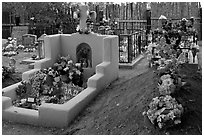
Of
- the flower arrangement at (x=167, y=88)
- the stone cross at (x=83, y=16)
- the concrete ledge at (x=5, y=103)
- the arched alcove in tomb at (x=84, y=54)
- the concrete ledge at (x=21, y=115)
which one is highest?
the stone cross at (x=83, y=16)

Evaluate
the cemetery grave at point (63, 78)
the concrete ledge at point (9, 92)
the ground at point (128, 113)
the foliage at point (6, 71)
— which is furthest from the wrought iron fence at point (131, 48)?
the concrete ledge at point (9, 92)

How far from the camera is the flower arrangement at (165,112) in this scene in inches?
175

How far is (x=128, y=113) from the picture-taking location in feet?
17.9

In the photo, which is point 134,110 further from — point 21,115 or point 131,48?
point 131,48

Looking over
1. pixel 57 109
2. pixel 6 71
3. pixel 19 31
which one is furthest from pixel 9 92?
pixel 19 31

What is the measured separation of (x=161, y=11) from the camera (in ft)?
56.4

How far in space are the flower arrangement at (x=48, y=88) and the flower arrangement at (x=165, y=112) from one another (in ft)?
9.55

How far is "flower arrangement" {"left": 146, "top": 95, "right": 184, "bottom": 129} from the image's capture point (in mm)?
4457

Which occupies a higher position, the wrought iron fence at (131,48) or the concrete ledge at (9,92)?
the wrought iron fence at (131,48)

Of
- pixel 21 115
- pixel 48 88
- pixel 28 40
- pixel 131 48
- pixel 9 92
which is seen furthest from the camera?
pixel 28 40

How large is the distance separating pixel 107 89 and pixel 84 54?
190 cm

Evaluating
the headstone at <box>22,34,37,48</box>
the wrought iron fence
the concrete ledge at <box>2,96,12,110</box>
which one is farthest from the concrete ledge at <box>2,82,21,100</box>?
the headstone at <box>22,34,37,48</box>

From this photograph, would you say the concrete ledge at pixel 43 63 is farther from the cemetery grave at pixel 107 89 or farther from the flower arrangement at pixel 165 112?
the flower arrangement at pixel 165 112

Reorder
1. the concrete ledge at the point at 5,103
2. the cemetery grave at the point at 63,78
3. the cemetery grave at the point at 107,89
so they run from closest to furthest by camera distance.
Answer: the cemetery grave at the point at 107,89, the cemetery grave at the point at 63,78, the concrete ledge at the point at 5,103
